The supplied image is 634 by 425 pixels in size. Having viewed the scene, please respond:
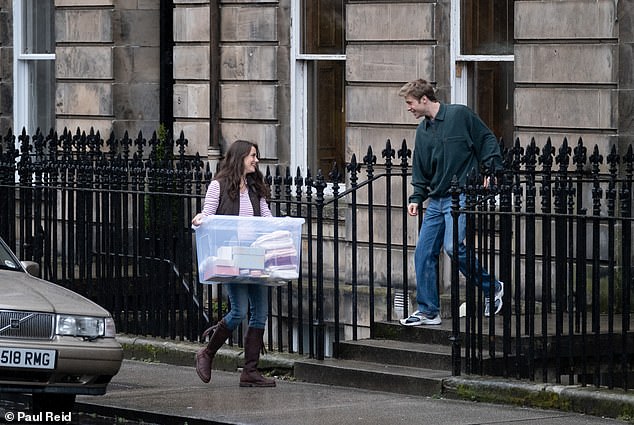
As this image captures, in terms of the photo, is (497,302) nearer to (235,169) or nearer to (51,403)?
(235,169)

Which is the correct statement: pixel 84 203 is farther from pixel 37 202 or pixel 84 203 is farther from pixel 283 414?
pixel 283 414

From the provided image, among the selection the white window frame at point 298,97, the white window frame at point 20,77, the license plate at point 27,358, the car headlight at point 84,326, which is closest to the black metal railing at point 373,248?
the white window frame at point 298,97

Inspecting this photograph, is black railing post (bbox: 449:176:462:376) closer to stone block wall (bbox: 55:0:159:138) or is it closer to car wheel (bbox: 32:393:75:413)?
car wheel (bbox: 32:393:75:413)

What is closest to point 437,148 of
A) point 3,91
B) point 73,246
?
point 73,246

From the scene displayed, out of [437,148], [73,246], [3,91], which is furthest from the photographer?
[3,91]

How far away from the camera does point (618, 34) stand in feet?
44.3

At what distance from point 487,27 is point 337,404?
15.3 ft

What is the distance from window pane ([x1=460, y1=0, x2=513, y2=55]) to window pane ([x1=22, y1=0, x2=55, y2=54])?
7.16m

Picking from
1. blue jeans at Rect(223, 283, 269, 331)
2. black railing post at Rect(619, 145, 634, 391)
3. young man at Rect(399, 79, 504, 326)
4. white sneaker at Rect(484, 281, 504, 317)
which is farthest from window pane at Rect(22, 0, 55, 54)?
black railing post at Rect(619, 145, 634, 391)

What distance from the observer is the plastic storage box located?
39.2 feet

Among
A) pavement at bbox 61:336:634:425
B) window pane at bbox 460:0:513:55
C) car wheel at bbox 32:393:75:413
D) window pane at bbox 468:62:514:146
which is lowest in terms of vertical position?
pavement at bbox 61:336:634:425

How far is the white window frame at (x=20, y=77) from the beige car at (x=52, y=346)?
33.8 feet

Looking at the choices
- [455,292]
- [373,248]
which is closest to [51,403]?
[455,292]

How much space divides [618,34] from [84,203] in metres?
5.01
